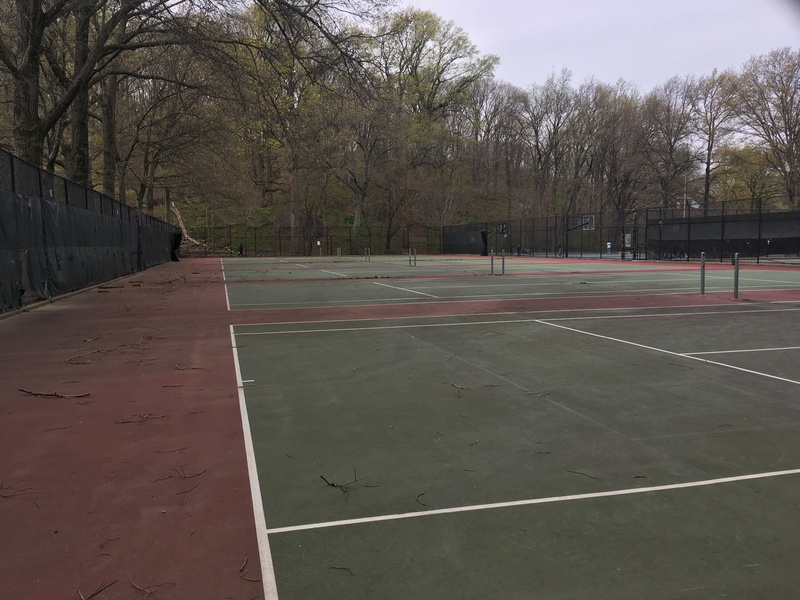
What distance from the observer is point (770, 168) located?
5534 cm

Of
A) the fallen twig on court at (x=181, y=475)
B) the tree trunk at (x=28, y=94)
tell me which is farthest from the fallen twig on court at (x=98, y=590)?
the tree trunk at (x=28, y=94)

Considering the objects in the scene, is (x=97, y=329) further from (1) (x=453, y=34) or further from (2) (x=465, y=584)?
(1) (x=453, y=34)

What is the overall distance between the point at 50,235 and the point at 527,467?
14968mm

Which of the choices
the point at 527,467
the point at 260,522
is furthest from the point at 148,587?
the point at 527,467

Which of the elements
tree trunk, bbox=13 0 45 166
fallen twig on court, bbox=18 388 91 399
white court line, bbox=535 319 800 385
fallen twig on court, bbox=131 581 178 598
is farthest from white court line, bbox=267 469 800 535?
tree trunk, bbox=13 0 45 166

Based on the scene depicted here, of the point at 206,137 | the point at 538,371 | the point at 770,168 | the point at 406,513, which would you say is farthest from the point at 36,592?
the point at 770,168

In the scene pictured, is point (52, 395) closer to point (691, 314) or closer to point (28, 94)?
point (691, 314)

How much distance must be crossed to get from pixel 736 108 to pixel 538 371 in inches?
2242

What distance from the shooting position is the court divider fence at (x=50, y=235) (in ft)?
39.9

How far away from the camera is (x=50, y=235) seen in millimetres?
14664

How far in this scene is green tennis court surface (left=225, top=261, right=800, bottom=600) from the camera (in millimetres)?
2758

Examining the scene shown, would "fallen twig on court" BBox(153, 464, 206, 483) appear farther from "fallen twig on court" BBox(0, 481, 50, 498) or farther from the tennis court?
"fallen twig on court" BBox(0, 481, 50, 498)

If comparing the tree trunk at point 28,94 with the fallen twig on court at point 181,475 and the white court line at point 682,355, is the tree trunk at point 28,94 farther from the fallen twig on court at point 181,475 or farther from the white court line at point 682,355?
the fallen twig on court at point 181,475

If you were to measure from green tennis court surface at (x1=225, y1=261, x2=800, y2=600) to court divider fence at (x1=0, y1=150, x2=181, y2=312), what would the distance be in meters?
7.42
